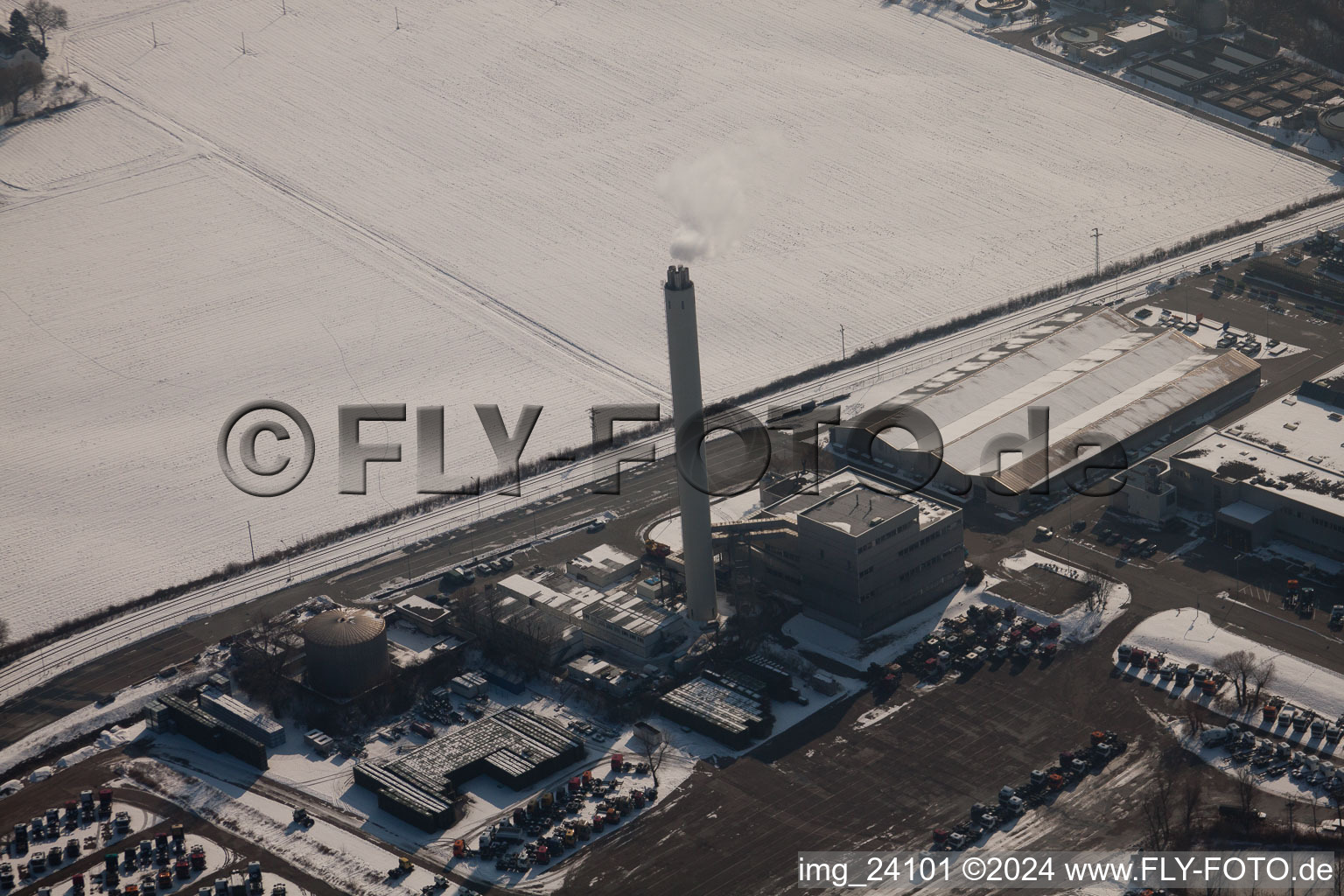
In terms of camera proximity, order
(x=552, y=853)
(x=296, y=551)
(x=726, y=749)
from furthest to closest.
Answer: (x=296, y=551), (x=726, y=749), (x=552, y=853)

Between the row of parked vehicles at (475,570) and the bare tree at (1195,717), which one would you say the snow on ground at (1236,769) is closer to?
the bare tree at (1195,717)

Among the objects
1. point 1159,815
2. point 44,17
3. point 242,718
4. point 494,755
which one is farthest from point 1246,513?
point 44,17

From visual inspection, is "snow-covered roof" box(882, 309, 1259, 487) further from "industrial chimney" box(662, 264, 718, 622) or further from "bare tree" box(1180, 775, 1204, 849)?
"bare tree" box(1180, 775, 1204, 849)

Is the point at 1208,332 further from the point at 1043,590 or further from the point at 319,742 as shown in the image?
the point at 319,742

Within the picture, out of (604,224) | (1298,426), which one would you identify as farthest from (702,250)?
(604,224)

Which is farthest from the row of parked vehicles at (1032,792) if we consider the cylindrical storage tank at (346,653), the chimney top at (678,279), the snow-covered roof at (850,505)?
the cylindrical storage tank at (346,653)

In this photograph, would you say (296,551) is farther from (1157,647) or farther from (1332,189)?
(1332,189)
